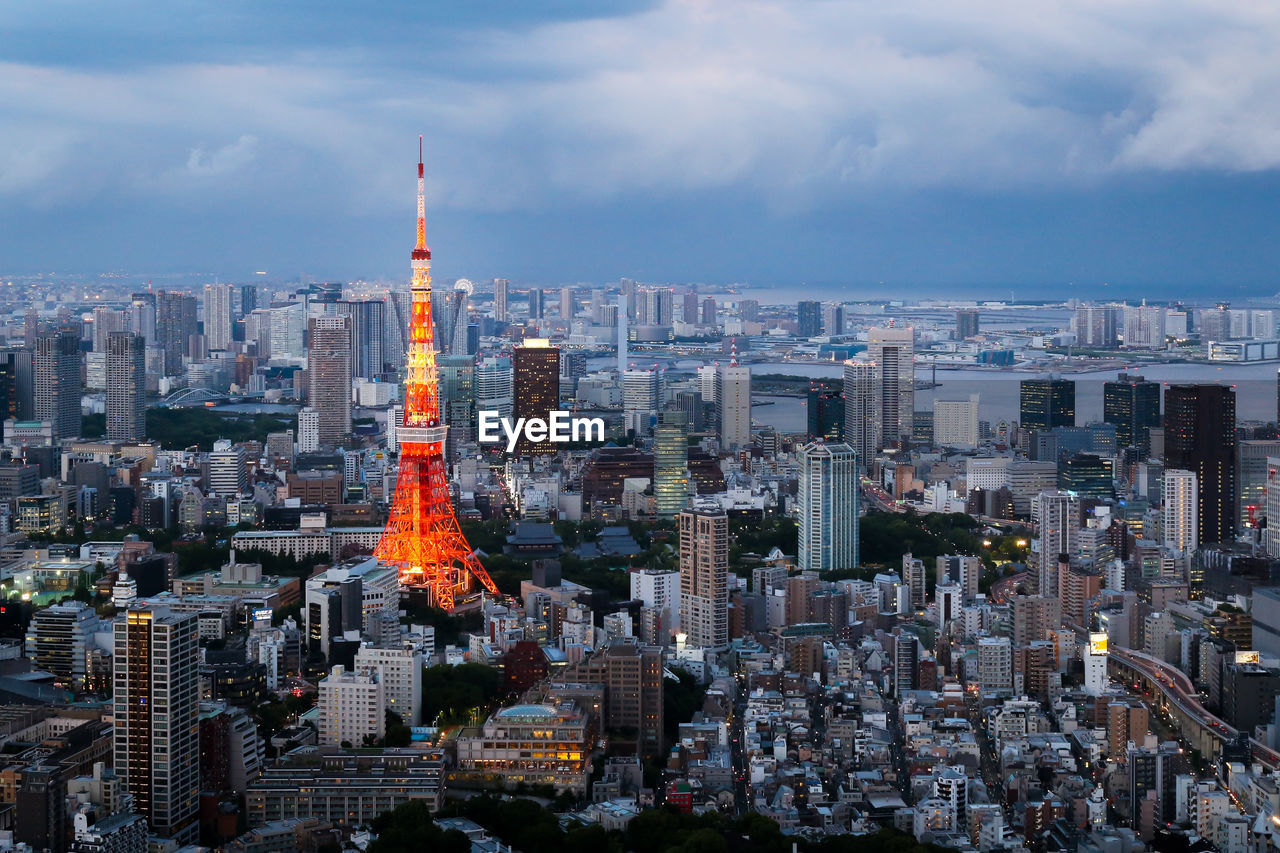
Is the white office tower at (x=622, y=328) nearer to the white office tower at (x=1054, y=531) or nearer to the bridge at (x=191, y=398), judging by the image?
the bridge at (x=191, y=398)

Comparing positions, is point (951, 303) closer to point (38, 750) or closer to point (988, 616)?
point (988, 616)

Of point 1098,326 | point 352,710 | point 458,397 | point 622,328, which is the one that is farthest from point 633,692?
point 1098,326

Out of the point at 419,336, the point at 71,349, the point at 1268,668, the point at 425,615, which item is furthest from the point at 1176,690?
the point at 71,349

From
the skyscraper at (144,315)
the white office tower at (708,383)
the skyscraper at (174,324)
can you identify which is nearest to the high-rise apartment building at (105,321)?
the skyscraper at (144,315)

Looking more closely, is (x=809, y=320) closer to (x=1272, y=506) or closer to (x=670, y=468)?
(x=670, y=468)

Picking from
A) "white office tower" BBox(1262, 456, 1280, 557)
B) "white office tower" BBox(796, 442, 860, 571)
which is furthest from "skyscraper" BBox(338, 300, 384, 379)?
"white office tower" BBox(1262, 456, 1280, 557)

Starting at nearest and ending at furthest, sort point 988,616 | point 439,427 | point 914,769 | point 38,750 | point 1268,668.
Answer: point 38,750 → point 914,769 → point 1268,668 → point 988,616 → point 439,427

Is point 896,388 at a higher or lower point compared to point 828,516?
higher
